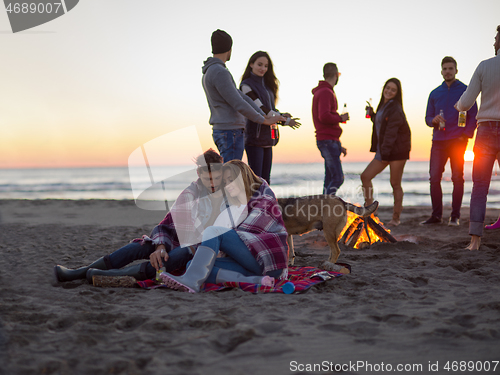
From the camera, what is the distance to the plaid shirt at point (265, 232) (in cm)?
334

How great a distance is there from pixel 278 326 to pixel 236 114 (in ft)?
8.98

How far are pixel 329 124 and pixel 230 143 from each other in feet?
6.89

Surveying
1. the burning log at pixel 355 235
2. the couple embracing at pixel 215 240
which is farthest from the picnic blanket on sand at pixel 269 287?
the burning log at pixel 355 235

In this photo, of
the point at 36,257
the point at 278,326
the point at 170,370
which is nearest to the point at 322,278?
the point at 278,326

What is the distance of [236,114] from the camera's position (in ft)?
14.8

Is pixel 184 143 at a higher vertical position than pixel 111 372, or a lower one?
higher

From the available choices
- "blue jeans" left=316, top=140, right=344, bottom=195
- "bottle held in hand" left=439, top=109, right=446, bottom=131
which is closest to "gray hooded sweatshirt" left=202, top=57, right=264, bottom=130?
"blue jeans" left=316, top=140, right=344, bottom=195

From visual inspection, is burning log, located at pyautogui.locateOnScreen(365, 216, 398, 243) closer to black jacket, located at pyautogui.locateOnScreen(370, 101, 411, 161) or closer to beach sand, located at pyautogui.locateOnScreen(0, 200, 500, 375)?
beach sand, located at pyautogui.locateOnScreen(0, 200, 500, 375)

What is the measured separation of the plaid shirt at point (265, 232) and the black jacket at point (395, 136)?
3.78 m

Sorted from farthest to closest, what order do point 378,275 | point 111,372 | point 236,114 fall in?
point 236,114, point 378,275, point 111,372

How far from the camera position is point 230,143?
4.49 m

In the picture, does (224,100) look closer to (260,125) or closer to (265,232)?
(260,125)

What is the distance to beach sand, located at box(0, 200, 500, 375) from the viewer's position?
1929mm

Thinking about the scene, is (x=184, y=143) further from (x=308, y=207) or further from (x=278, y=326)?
(x=278, y=326)
